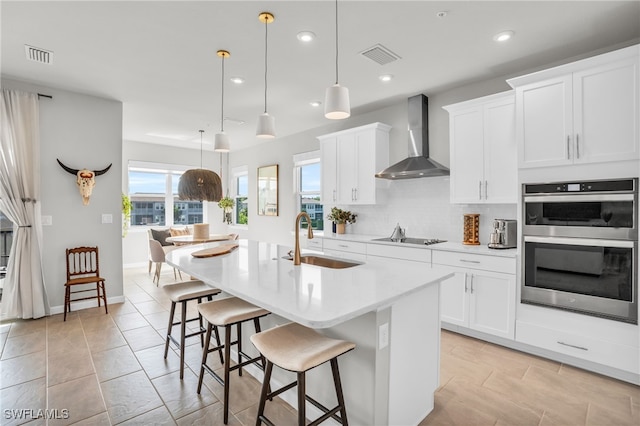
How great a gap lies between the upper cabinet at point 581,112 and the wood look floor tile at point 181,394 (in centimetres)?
321

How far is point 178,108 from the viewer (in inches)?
186

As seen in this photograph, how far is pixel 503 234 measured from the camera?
10.7 ft

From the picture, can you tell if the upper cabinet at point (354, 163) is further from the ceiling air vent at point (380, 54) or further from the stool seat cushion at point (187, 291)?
the stool seat cushion at point (187, 291)

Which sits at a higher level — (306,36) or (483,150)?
(306,36)

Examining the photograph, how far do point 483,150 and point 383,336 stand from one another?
8.56ft

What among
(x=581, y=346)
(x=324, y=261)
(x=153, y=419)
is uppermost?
(x=324, y=261)

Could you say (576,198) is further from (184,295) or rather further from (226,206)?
(226,206)

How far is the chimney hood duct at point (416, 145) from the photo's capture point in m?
3.88

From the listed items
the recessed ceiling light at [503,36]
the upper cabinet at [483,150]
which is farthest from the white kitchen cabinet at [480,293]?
the recessed ceiling light at [503,36]

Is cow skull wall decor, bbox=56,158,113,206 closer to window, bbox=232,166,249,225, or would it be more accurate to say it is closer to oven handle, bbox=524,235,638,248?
window, bbox=232,166,249,225

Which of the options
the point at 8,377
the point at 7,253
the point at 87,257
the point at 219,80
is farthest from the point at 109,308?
the point at 219,80

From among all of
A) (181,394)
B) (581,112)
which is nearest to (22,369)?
(181,394)

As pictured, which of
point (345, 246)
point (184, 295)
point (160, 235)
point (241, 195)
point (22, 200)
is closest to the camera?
point (184, 295)

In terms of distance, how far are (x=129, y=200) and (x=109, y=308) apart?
3115 mm
